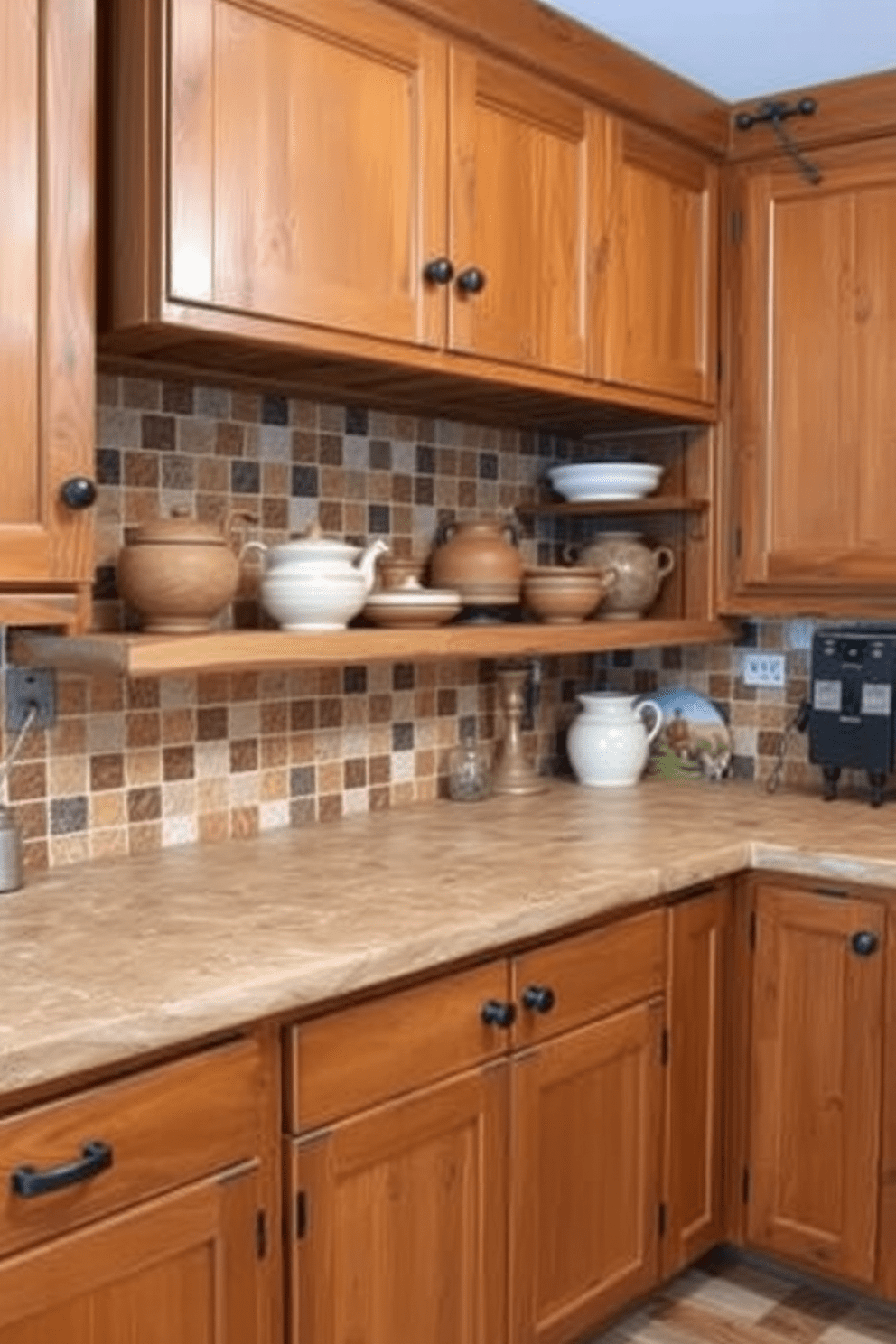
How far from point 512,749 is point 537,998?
0.91m

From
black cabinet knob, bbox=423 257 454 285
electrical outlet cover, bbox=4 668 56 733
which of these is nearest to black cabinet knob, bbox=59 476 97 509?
electrical outlet cover, bbox=4 668 56 733

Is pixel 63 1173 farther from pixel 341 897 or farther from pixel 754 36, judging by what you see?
pixel 754 36

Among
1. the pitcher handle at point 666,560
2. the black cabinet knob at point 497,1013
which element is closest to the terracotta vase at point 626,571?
the pitcher handle at point 666,560

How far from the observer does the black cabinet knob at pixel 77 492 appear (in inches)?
65.8

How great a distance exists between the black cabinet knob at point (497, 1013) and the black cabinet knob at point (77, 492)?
2.77 feet

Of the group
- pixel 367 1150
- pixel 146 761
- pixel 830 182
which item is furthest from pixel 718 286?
pixel 367 1150

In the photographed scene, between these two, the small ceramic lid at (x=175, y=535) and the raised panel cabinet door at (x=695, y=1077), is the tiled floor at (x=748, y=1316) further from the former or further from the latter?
the small ceramic lid at (x=175, y=535)

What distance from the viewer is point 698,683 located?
9.98 ft

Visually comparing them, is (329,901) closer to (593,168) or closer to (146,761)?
(146,761)

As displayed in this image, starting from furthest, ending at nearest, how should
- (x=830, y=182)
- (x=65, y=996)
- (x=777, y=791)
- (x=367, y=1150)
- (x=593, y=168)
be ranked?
(x=777, y=791) < (x=830, y=182) < (x=593, y=168) < (x=367, y=1150) < (x=65, y=996)

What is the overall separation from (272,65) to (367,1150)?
1.45 m

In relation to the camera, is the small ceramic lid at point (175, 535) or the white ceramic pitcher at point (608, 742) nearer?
the small ceramic lid at point (175, 535)

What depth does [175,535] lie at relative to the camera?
77.0 inches

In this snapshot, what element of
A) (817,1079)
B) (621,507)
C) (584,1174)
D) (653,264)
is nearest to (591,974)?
(584,1174)
